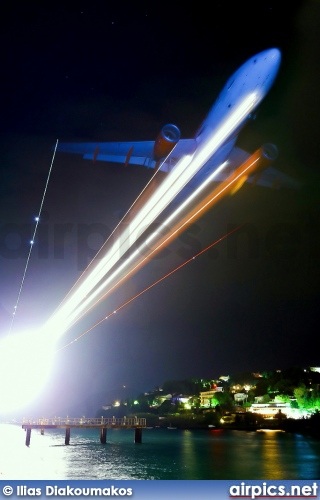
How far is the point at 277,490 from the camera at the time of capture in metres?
8.82

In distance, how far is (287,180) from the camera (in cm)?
3600

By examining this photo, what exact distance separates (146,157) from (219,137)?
1207 centimetres

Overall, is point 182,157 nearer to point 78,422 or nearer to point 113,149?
point 113,149

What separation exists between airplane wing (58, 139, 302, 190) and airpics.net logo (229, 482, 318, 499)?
22.1 m

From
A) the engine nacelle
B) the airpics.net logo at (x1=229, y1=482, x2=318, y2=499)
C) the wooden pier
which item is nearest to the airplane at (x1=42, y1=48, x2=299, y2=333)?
the engine nacelle

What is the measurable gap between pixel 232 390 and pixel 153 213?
181 m

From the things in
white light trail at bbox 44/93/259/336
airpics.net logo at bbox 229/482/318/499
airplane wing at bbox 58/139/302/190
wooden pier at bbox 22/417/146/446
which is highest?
airplane wing at bbox 58/139/302/190

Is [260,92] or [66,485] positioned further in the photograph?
[260,92]

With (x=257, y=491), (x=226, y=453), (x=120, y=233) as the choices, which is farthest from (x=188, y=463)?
(x=257, y=491)

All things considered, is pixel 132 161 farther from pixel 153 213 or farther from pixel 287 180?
pixel 153 213

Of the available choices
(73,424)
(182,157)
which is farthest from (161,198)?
(73,424)

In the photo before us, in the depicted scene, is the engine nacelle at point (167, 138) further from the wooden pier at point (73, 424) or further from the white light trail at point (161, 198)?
the wooden pier at point (73, 424)

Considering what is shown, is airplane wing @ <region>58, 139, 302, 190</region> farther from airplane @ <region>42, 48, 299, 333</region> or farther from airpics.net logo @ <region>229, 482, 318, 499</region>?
airpics.net logo @ <region>229, 482, 318, 499</region>

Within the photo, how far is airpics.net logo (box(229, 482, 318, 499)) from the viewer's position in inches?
344
